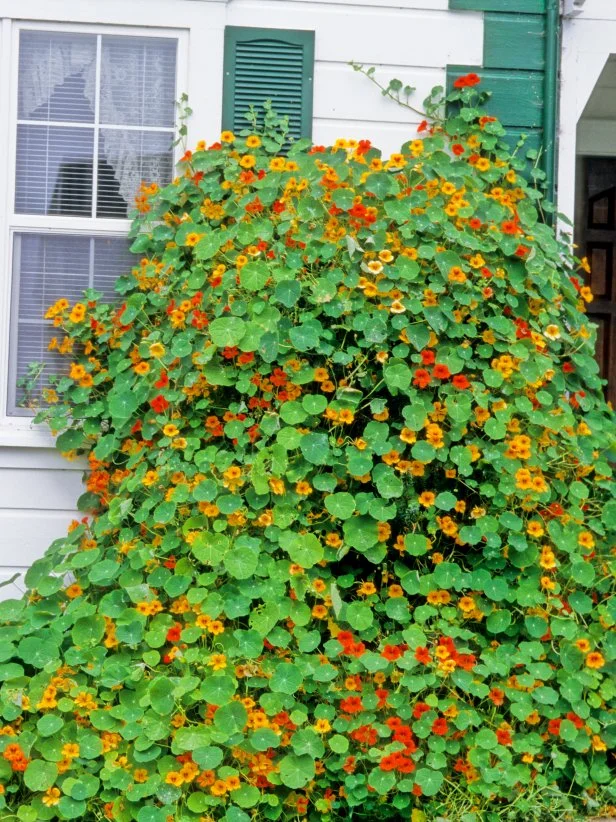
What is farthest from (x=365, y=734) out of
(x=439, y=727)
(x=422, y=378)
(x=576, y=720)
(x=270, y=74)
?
(x=270, y=74)

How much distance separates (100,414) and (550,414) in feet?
4.98

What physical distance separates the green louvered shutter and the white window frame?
16 cm

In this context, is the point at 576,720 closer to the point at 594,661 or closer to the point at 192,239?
the point at 594,661

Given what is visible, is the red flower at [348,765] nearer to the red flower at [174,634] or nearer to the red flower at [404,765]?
the red flower at [404,765]

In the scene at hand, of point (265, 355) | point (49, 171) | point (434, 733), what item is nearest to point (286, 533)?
point (265, 355)

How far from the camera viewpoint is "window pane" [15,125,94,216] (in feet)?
11.7

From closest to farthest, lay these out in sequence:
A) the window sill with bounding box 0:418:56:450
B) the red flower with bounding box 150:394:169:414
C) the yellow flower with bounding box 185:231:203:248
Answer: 1. the red flower with bounding box 150:394:169:414
2. the yellow flower with bounding box 185:231:203:248
3. the window sill with bounding box 0:418:56:450

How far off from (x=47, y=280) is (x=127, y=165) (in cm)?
52

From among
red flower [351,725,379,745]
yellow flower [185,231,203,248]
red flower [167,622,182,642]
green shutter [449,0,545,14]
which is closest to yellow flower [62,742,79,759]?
red flower [167,622,182,642]

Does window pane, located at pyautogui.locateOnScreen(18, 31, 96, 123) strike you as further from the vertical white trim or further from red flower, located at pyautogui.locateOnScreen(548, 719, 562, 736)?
red flower, located at pyautogui.locateOnScreen(548, 719, 562, 736)

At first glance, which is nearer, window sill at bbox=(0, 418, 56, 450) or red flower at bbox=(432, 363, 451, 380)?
red flower at bbox=(432, 363, 451, 380)

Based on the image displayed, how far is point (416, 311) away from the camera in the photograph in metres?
3.01

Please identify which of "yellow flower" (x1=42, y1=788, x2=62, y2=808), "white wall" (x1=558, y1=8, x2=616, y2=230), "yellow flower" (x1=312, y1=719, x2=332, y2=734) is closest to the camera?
"yellow flower" (x1=42, y1=788, x2=62, y2=808)

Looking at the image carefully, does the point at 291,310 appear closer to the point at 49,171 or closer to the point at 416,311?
the point at 416,311
